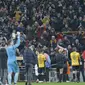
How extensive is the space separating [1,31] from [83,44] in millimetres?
6108

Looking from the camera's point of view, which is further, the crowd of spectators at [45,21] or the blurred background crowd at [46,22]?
the crowd of spectators at [45,21]

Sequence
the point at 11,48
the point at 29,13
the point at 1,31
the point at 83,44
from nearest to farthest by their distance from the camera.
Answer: the point at 11,48 → the point at 83,44 → the point at 1,31 → the point at 29,13

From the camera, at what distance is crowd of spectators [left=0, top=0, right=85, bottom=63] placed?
3481 cm

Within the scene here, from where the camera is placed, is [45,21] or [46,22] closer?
[46,22]

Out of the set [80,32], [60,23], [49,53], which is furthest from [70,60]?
[60,23]

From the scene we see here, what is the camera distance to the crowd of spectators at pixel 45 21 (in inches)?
1371

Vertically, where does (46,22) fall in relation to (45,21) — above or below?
below

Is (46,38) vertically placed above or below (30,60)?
above

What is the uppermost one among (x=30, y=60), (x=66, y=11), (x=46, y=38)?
(x=66, y=11)

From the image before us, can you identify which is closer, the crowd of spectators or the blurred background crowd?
the blurred background crowd

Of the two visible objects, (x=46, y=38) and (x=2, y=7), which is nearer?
(x=46, y=38)

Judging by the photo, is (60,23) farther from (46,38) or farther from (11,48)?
(11,48)

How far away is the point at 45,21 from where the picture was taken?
3866 cm

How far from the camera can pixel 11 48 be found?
24.7 m
